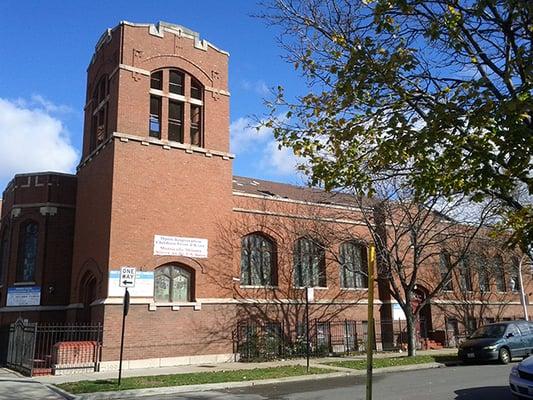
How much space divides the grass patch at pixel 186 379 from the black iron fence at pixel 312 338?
459 cm

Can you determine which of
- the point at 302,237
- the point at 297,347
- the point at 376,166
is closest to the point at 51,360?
the point at 297,347

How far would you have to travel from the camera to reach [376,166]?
8.84 m

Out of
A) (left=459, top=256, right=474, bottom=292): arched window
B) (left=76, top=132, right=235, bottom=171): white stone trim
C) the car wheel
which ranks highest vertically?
(left=76, top=132, right=235, bottom=171): white stone trim

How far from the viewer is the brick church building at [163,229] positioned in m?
21.5

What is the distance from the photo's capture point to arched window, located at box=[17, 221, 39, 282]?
2577 cm

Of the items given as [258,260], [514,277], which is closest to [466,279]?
[514,277]

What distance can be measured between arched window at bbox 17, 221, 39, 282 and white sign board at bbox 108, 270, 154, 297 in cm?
707

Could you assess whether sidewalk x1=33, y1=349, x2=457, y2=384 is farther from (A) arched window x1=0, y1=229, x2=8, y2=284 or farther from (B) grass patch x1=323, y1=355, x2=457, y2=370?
(A) arched window x1=0, y1=229, x2=8, y2=284

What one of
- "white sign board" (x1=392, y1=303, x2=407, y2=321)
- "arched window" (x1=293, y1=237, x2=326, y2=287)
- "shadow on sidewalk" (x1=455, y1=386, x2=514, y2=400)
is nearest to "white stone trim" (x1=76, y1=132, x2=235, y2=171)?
"arched window" (x1=293, y1=237, x2=326, y2=287)

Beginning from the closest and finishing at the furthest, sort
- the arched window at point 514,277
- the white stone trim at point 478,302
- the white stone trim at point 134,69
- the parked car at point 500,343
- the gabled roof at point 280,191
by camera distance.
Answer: the parked car at point 500,343, the white stone trim at point 134,69, the gabled roof at point 280,191, the white stone trim at point 478,302, the arched window at point 514,277

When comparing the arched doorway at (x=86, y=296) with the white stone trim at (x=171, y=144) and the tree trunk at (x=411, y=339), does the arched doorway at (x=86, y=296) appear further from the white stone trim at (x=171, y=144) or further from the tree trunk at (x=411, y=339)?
the tree trunk at (x=411, y=339)

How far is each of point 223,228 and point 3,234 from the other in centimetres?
1322

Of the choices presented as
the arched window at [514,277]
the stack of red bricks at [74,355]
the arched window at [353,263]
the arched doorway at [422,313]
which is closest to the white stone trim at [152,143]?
the stack of red bricks at [74,355]

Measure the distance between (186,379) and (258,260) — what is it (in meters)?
10.5
